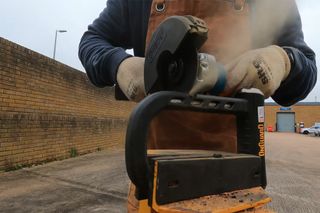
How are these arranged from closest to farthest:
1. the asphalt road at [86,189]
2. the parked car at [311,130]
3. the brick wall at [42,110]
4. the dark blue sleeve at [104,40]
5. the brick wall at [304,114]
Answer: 1. the dark blue sleeve at [104,40]
2. the asphalt road at [86,189]
3. the brick wall at [42,110]
4. the parked car at [311,130]
5. the brick wall at [304,114]

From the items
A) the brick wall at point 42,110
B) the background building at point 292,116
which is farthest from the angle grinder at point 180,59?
the background building at point 292,116

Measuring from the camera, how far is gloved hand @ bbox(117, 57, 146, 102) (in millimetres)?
1148

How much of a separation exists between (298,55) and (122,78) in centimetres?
62

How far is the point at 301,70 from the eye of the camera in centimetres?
126

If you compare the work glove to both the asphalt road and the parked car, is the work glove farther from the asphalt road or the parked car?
the parked car

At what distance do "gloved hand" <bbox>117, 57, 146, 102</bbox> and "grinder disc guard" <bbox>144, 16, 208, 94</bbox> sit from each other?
0.54 feet

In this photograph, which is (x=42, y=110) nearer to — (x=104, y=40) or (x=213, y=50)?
(x=104, y=40)

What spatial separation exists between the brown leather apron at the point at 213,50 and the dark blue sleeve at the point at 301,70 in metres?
0.20

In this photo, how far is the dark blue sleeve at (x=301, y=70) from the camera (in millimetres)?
1303

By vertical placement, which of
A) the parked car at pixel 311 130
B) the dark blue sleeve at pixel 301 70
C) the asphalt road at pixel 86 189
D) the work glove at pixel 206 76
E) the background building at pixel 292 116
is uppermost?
the background building at pixel 292 116

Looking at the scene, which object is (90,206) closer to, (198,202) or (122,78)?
(122,78)

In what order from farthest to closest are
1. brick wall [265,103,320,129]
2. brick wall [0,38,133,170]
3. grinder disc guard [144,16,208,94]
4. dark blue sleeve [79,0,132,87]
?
brick wall [265,103,320,129] → brick wall [0,38,133,170] → dark blue sleeve [79,0,132,87] → grinder disc guard [144,16,208,94]

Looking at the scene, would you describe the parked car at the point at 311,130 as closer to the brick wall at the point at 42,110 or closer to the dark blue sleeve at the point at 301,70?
the brick wall at the point at 42,110

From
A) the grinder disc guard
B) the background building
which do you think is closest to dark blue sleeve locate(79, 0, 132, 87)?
the grinder disc guard
